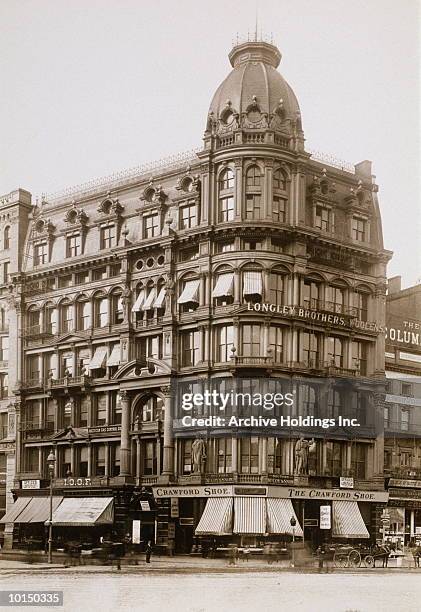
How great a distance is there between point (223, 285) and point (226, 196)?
2840 mm

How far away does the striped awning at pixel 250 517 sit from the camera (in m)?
30.2

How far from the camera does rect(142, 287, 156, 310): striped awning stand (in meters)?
31.7

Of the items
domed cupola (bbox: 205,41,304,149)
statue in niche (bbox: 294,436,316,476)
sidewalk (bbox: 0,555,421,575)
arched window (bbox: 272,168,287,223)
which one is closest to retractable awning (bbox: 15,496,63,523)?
sidewalk (bbox: 0,555,421,575)

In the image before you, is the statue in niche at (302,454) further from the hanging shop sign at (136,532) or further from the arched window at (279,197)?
the arched window at (279,197)

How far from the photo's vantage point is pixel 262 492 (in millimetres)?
31031

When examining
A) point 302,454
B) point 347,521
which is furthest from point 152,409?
point 347,521

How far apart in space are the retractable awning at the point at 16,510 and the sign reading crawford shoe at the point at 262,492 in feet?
13.1

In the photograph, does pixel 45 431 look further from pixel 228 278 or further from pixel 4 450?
pixel 228 278

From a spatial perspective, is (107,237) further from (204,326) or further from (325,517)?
(325,517)

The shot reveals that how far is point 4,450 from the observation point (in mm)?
32781

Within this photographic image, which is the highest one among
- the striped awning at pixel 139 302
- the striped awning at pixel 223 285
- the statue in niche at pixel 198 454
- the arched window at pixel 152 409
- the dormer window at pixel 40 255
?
the dormer window at pixel 40 255

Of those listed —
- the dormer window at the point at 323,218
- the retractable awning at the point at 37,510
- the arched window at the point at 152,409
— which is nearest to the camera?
the retractable awning at the point at 37,510

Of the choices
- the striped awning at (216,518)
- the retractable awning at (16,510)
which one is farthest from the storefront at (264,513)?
the retractable awning at (16,510)

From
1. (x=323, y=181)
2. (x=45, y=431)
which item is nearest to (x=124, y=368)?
(x=45, y=431)
